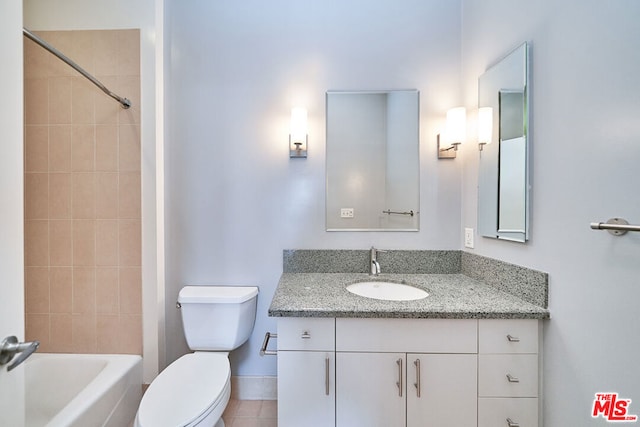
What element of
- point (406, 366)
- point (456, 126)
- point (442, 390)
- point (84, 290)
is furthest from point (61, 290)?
point (456, 126)

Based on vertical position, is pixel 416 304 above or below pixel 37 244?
below

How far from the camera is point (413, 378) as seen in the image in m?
1.06

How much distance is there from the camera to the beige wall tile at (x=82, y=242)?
1567mm

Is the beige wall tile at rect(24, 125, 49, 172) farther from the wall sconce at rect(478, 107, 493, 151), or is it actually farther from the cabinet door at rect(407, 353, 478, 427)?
Result: the wall sconce at rect(478, 107, 493, 151)

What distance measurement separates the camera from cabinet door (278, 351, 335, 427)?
1.06m

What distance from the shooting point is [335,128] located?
1.64 metres

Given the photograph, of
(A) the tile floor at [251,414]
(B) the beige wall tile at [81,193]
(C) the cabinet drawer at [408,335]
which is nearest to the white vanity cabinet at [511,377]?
(C) the cabinet drawer at [408,335]

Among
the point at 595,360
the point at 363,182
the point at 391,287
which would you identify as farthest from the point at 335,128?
the point at 595,360

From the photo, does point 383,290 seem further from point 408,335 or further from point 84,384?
point 84,384

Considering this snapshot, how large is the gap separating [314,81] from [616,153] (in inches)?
56.5

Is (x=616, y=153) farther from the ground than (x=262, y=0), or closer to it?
closer to it

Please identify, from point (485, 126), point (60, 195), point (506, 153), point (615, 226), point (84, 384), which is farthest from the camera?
point (60, 195)

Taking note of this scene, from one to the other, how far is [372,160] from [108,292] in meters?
1.85

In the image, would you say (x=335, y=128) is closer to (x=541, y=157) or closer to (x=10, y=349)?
(x=541, y=157)
